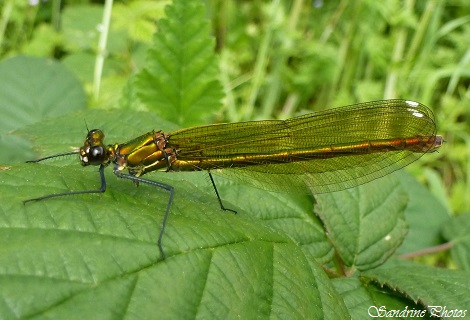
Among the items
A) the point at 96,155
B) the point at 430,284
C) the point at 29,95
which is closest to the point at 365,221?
the point at 430,284

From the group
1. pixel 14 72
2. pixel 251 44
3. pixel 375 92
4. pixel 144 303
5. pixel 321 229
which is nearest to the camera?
pixel 144 303

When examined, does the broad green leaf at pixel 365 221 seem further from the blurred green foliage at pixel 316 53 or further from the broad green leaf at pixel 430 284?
the blurred green foliage at pixel 316 53

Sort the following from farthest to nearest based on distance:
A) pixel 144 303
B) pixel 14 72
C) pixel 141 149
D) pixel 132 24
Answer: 1. pixel 132 24
2. pixel 14 72
3. pixel 141 149
4. pixel 144 303

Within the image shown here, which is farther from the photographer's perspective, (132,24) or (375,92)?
(375,92)

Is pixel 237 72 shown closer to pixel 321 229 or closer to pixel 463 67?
pixel 463 67

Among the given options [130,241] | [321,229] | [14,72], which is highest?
[14,72]

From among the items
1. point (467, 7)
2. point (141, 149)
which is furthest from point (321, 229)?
point (467, 7)

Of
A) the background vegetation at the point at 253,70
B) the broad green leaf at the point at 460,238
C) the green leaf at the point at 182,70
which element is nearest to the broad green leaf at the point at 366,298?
the background vegetation at the point at 253,70
